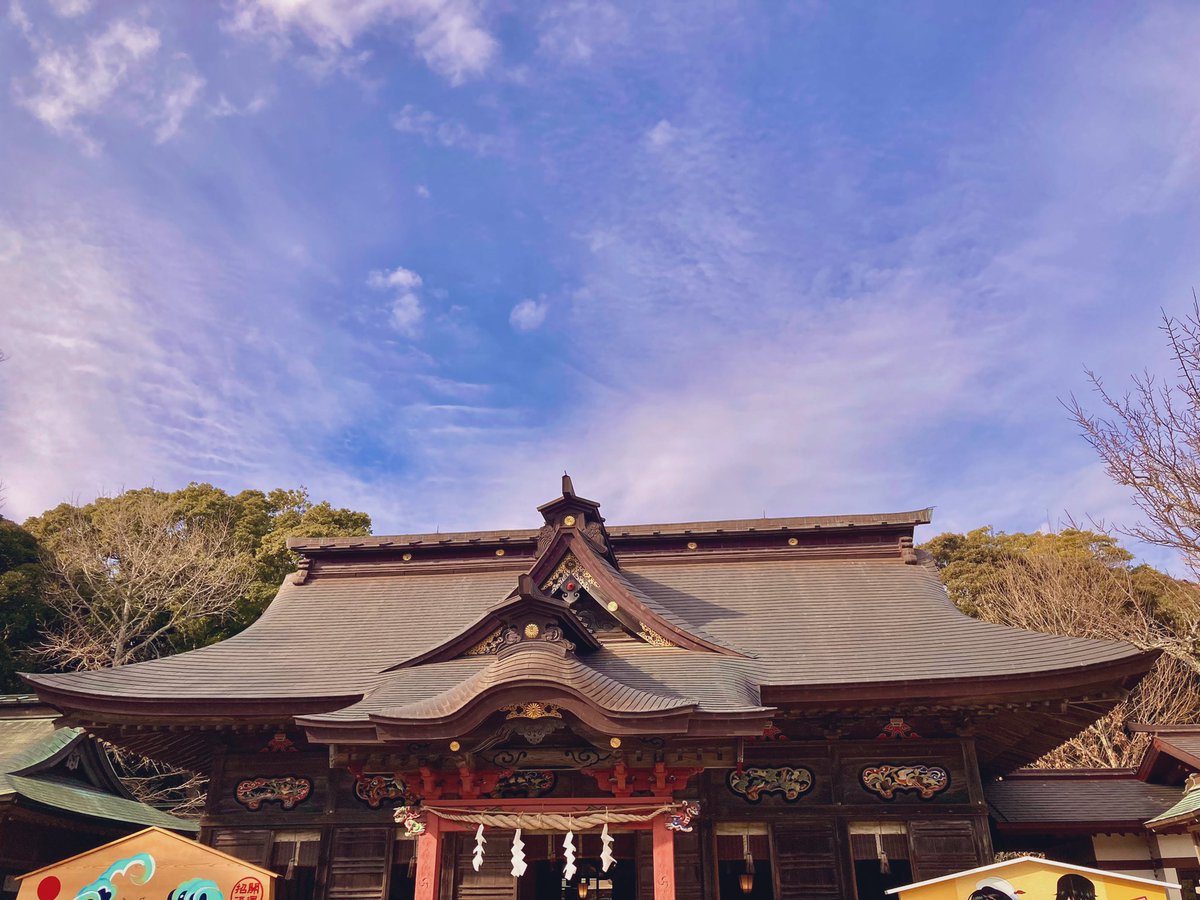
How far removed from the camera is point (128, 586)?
2717cm

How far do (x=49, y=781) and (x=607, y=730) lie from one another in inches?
444

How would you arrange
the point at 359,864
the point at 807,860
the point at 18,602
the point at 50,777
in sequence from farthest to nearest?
the point at 18,602 → the point at 50,777 → the point at 359,864 → the point at 807,860

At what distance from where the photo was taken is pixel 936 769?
1050 cm

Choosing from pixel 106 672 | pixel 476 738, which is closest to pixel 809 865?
pixel 476 738

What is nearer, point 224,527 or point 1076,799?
point 1076,799

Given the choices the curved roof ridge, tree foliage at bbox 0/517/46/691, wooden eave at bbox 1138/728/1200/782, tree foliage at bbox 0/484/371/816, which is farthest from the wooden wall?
tree foliage at bbox 0/517/46/691

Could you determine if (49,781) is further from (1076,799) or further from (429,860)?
(1076,799)

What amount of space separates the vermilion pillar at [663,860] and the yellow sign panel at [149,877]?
13.1 ft

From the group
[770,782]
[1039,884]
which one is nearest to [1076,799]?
[770,782]

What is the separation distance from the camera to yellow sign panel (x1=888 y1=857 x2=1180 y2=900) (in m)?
6.98

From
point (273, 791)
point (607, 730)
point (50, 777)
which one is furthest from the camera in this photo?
point (50, 777)

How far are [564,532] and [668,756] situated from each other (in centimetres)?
395

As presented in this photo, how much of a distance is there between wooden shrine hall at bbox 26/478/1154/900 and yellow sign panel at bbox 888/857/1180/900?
7.56 feet

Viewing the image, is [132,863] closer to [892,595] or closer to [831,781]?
[831,781]
